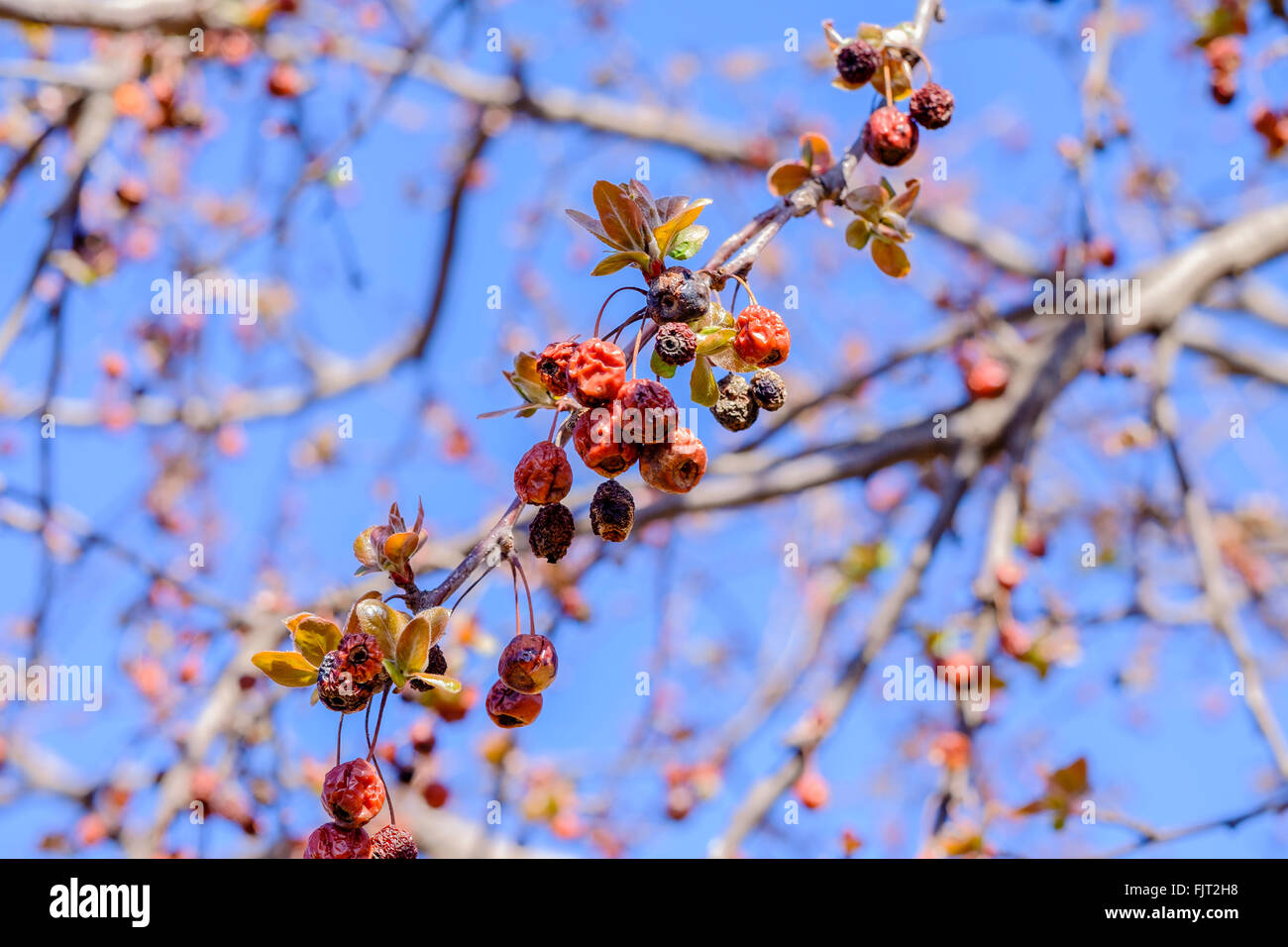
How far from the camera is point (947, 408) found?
3.55m

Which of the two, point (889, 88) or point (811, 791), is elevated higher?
point (889, 88)

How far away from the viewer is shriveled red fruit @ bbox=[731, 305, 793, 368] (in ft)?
4.40

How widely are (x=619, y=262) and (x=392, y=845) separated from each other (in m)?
0.87

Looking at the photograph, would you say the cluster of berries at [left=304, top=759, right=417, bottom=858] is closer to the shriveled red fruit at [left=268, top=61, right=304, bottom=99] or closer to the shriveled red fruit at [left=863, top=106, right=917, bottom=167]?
the shriveled red fruit at [left=863, top=106, right=917, bottom=167]

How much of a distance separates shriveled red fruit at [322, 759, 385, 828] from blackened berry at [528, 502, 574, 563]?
382 millimetres

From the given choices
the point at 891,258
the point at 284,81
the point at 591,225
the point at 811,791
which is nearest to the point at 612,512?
the point at 591,225

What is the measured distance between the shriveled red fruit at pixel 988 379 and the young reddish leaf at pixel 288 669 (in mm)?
2721

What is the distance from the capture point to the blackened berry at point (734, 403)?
138 cm

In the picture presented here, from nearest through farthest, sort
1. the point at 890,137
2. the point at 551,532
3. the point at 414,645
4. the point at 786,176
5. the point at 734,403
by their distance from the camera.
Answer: the point at 414,645 → the point at 551,532 → the point at 734,403 → the point at 890,137 → the point at 786,176

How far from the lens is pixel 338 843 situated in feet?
4.08

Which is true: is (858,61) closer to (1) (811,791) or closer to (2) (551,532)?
(2) (551,532)

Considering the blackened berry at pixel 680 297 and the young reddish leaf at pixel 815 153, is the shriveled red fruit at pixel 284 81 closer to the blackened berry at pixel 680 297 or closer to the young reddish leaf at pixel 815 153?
the young reddish leaf at pixel 815 153

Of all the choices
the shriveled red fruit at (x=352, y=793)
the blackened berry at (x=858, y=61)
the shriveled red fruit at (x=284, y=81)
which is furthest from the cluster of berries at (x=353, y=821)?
the shriveled red fruit at (x=284, y=81)
